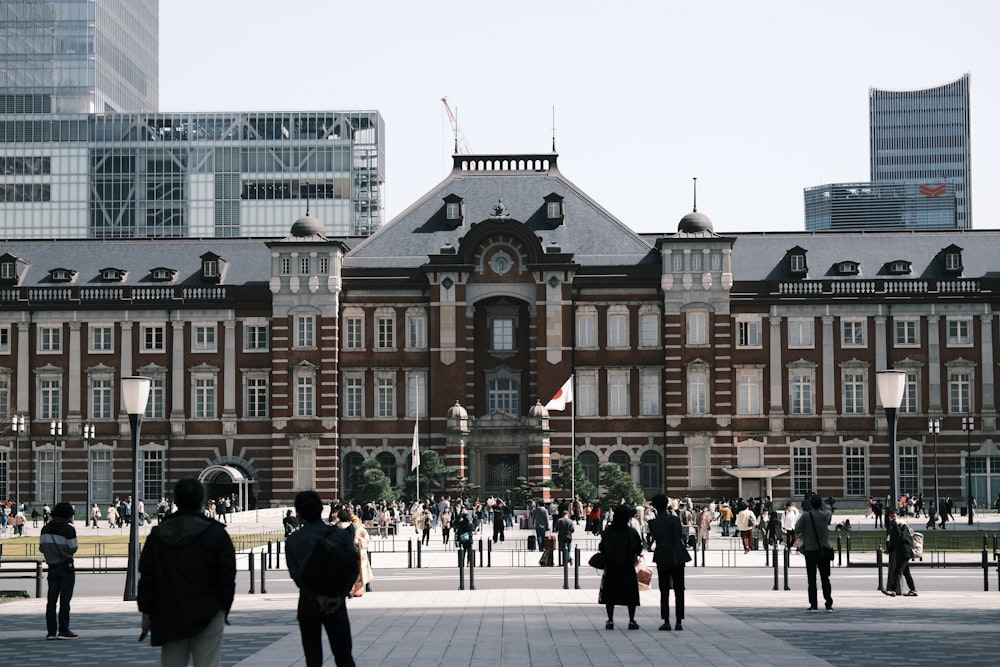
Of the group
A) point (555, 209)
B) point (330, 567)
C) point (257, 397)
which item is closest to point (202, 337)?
point (257, 397)

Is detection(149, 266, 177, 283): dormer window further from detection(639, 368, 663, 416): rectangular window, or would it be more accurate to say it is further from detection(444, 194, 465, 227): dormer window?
detection(639, 368, 663, 416): rectangular window

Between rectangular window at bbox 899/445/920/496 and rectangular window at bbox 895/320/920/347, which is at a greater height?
rectangular window at bbox 895/320/920/347

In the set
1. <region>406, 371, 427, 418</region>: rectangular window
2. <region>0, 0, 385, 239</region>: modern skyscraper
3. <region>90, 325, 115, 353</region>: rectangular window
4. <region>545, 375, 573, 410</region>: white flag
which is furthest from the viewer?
<region>0, 0, 385, 239</region>: modern skyscraper

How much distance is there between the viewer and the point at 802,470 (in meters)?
79.9

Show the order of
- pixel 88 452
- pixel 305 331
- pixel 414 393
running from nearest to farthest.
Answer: pixel 88 452 < pixel 305 331 < pixel 414 393

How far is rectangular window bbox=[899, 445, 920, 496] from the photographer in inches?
3137

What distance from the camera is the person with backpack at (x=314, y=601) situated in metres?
14.5

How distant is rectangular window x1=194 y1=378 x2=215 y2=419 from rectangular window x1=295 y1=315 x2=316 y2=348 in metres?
5.26

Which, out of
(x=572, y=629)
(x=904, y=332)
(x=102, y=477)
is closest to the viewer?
(x=572, y=629)

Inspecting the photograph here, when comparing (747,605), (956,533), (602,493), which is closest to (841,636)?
(747,605)

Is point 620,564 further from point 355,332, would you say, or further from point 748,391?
point 355,332

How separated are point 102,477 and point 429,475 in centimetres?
1777

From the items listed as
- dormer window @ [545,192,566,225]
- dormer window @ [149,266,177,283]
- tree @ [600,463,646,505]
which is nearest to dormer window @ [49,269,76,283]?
dormer window @ [149,266,177,283]

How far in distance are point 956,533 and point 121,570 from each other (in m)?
30.4
